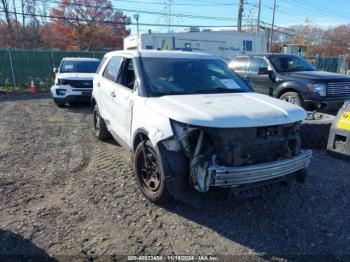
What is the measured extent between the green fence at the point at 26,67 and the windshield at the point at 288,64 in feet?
41.7

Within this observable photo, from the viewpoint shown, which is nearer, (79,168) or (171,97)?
(171,97)

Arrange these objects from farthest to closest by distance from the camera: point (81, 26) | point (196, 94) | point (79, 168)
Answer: point (81, 26), point (79, 168), point (196, 94)

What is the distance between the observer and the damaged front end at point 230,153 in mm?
3201

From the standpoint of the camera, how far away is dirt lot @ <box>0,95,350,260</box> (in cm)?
310

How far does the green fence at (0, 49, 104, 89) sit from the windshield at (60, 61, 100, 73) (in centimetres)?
638

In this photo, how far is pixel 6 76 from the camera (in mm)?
16234

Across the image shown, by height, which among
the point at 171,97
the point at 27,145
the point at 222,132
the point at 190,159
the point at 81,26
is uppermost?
the point at 81,26

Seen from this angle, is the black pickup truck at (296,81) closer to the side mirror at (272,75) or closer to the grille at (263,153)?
the side mirror at (272,75)

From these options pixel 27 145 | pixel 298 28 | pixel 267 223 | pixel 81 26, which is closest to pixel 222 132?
pixel 267 223

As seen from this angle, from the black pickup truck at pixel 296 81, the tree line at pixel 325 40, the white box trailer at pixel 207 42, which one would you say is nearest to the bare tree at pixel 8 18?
the white box trailer at pixel 207 42

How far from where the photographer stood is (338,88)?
8.16 metres

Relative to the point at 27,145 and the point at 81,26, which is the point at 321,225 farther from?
the point at 81,26

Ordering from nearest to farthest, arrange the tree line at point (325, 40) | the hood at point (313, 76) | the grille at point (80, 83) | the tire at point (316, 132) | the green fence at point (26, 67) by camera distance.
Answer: the tire at point (316, 132) → the hood at point (313, 76) → the grille at point (80, 83) → the green fence at point (26, 67) → the tree line at point (325, 40)

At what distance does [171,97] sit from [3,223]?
96.0 inches
